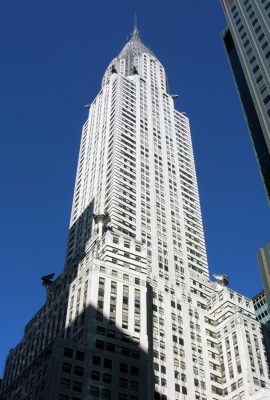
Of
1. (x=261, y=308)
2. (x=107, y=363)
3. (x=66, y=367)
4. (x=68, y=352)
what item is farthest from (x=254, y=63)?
(x=261, y=308)

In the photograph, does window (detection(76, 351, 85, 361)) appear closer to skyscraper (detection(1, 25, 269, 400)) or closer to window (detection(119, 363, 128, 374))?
Result: skyscraper (detection(1, 25, 269, 400))

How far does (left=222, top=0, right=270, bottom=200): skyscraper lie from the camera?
8250 centimetres

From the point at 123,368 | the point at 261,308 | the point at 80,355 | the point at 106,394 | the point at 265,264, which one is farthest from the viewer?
the point at 261,308

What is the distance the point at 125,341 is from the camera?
9850 cm

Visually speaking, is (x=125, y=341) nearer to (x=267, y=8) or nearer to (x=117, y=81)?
(x=267, y=8)

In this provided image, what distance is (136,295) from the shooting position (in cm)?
10812

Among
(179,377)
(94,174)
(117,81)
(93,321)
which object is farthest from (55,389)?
(117,81)

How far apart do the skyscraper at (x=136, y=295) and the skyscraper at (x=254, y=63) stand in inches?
1497

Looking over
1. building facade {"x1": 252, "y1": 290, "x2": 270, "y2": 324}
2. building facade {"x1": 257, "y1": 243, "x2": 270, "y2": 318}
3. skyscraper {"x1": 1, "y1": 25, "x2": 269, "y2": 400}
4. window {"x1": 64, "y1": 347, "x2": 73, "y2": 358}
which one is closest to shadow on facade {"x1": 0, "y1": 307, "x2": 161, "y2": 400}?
window {"x1": 64, "y1": 347, "x2": 73, "y2": 358}

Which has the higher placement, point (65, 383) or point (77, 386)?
point (65, 383)

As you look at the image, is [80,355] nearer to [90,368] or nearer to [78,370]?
[90,368]

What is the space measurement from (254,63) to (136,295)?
4693 centimetres

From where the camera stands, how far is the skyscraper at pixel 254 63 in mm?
82500

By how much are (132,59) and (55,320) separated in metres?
107
